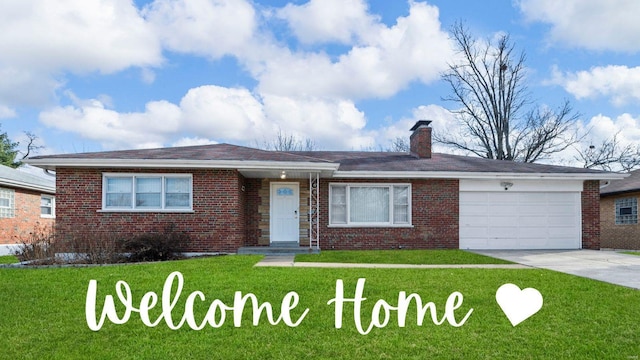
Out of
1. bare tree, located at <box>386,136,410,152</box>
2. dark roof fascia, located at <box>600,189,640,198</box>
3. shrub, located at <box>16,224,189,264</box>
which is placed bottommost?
shrub, located at <box>16,224,189,264</box>

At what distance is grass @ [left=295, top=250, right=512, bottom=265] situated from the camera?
12.3 meters

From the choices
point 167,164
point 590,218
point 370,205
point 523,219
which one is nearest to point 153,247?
point 167,164

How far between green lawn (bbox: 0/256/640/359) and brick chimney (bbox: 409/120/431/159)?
33.0ft

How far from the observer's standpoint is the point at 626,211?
21219mm

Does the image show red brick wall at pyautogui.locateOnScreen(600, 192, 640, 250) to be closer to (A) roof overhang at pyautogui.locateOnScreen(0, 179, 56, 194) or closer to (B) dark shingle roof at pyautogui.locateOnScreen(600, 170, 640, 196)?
(B) dark shingle roof at pyautogui.locateOnScreen(600, 170, 640, 196)

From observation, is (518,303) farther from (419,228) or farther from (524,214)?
(524,214)

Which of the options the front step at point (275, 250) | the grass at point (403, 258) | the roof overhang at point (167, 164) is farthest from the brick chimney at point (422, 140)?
the front step at point (275, 250)

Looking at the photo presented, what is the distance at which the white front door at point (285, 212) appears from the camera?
16203 millimetres

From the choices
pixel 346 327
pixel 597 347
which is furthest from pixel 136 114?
pixel 597 347

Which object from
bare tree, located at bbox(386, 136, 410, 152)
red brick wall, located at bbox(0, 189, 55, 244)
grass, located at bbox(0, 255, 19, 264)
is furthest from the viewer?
bare tree, located at bbox(386, 136, 410, 152)

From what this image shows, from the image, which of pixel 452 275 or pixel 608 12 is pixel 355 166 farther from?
pixel 608 12

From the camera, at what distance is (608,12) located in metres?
16.3

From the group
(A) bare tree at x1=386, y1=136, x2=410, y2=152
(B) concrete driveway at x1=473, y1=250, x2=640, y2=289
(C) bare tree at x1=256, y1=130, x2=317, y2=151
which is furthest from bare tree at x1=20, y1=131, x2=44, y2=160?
(B) concrete driveway at x1=473, y1=250, x2=640, y2=289

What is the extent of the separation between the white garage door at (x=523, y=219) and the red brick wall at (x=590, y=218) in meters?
0.20
